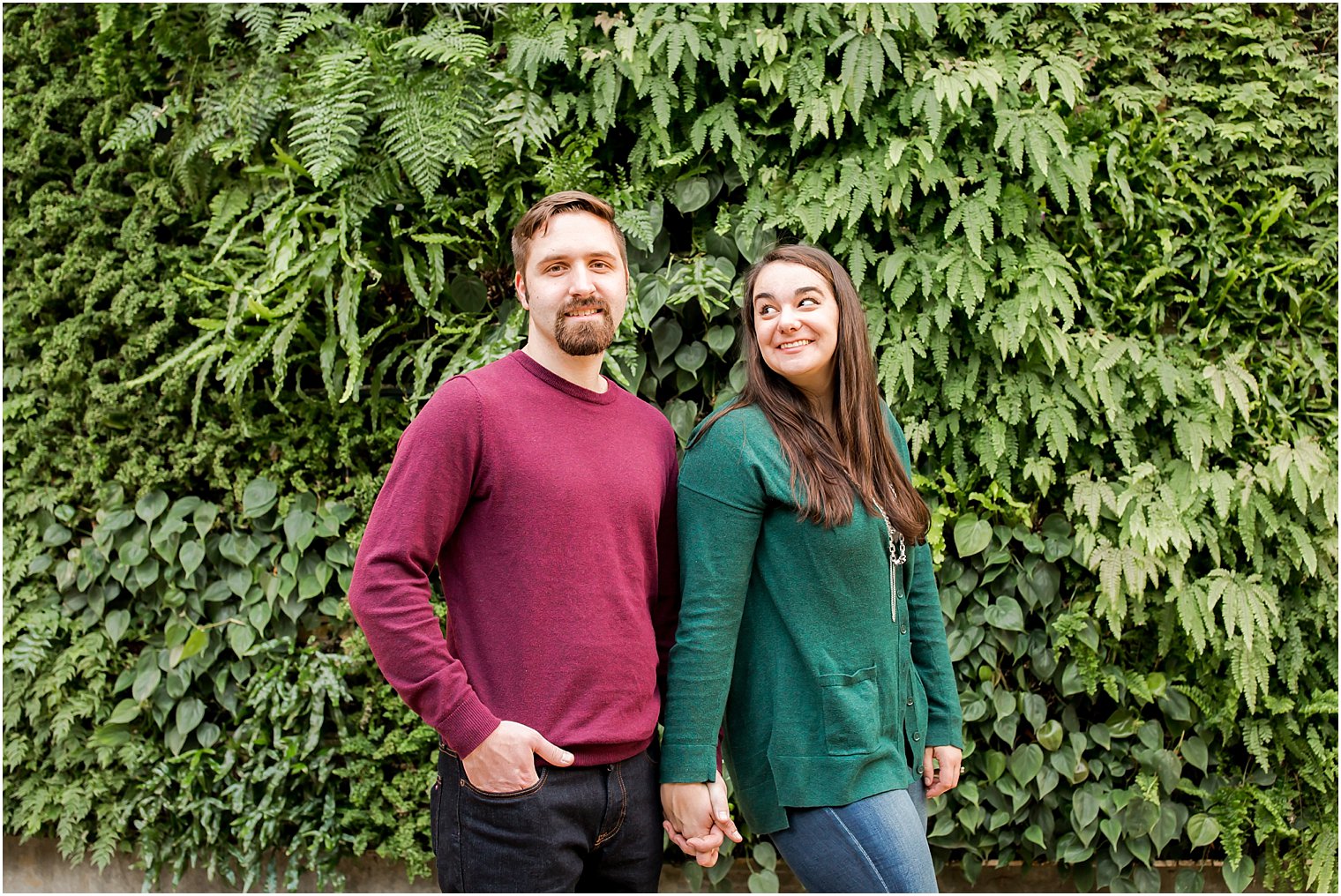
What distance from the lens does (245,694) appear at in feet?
11.8

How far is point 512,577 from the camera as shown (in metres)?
1.88

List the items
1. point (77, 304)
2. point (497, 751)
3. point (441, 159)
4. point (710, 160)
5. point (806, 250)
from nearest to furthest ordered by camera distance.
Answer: point (497, 751)
point (806, 250)
point (441, 159)
point (710, 160)
point (77, 304)

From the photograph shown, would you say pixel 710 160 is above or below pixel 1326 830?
above

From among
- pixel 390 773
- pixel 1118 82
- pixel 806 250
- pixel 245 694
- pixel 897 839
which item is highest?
pixel 1118 82

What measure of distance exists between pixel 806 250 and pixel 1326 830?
317 centimetres

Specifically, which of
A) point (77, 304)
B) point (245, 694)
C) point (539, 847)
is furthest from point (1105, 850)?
point (77, 304)

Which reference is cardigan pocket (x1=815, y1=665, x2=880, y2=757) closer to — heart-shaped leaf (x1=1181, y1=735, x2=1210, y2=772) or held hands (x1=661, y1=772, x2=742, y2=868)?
held hands (x1=661, y1=772, x2=742, y2=868)

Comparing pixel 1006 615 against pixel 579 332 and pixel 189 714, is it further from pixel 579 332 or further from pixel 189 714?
pixel 189 714

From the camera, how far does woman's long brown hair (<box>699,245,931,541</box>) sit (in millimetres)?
2070

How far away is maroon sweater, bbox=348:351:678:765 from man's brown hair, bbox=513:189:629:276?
0.34 meters

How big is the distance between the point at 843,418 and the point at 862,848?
3.14 ft

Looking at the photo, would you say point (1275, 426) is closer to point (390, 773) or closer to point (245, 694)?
point (390, 773)

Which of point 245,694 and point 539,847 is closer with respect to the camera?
point 539,847

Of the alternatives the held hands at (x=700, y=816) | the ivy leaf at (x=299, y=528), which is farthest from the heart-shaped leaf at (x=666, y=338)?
the held hands at (x=700, y=816)
